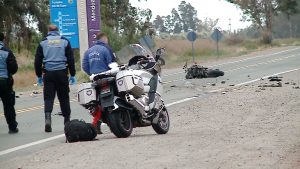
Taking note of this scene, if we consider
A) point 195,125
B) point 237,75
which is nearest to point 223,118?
point 195,125

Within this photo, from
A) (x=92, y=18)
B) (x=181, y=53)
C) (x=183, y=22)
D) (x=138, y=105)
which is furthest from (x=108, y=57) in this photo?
(x=183, y=22)

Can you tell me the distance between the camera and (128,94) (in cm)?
1120

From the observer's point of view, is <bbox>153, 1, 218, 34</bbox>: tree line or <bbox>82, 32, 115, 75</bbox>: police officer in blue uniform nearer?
<bbox>82, 32, 115, 75</bbox>: police officer in blue uniform

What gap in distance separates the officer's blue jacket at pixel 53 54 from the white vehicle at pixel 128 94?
1408 millimetres

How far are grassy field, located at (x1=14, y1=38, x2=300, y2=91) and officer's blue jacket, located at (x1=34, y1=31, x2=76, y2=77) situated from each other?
68.7 feet

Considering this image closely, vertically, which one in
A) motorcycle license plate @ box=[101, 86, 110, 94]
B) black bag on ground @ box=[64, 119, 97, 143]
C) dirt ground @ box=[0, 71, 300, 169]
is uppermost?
motorcycle license plate @ box=[101, 86, 110, 94]

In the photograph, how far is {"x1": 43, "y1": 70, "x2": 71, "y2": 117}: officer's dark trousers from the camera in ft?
41.7

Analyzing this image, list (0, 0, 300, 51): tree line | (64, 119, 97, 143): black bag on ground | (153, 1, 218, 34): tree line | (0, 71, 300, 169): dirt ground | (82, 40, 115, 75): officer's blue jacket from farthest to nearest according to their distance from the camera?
1. (153, 1, 218, 34): tree line
2. (0, 0, 300, 51): tree line
3. (82, 40, 115, 75): officer's blue jacket
4. (64, 119, 97, 143): black bag on ground
5. (0, 71, 300, 169): dirt ground

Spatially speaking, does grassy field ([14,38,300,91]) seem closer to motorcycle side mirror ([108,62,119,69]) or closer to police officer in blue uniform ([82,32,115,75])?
police officer in blue uniform ([82,32,115,75])

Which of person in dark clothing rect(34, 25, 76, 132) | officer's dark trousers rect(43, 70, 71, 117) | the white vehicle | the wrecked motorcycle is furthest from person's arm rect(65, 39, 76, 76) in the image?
the wrecked motorcycle

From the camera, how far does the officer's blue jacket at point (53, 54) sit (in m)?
12.6

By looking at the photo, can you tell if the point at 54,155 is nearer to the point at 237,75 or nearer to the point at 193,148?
the point at 193,148

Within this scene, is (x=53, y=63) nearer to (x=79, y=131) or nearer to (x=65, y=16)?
(x=79, y=131)

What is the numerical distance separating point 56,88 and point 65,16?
21.9 m
